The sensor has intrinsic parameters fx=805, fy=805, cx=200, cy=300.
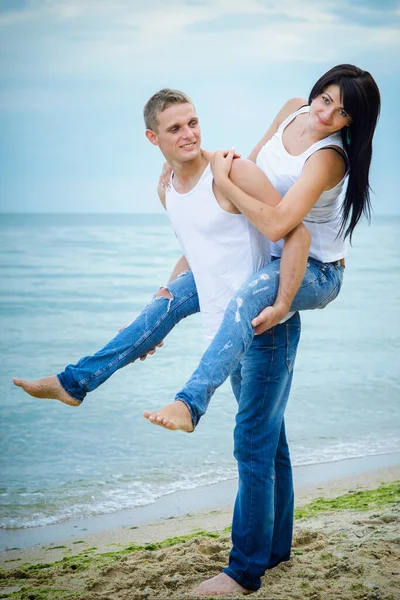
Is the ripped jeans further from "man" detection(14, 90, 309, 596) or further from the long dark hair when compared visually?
the long dark hair

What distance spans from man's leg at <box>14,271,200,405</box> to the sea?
2.62 metres

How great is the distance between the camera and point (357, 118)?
132 inches

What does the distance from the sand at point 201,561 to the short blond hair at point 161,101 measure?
2.09 m

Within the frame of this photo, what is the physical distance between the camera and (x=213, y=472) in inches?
264

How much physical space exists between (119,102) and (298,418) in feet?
169

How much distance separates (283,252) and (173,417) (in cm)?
83

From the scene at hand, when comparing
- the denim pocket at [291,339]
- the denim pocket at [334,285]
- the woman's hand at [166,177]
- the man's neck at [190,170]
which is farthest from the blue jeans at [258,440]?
the woman's hand at [166,177]

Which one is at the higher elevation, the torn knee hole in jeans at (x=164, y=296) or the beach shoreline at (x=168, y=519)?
the torn knee hole in jeans at (x=164, y=296)

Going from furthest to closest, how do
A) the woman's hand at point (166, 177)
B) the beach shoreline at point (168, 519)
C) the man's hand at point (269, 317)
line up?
the beach shoreline at point (168, 519), the woman's hand at point (166, 177), the man's hand at point (269, 317)

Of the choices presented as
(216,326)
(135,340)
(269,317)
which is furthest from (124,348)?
(269,317)

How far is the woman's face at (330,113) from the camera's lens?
3.33m

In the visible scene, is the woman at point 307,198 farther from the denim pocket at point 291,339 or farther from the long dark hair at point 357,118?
the denim pocket at point 291,339

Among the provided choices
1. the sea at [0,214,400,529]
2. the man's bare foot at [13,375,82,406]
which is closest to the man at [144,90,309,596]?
the man's bare foot at [13,375,82,406]

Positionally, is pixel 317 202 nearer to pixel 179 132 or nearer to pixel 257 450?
pixel 179 132
